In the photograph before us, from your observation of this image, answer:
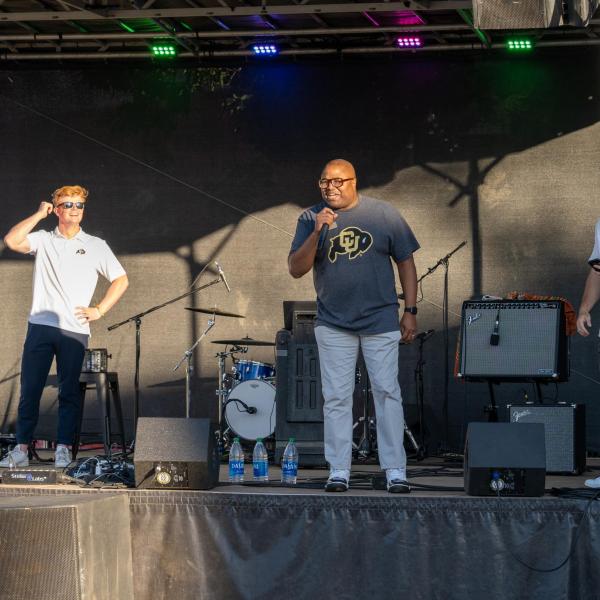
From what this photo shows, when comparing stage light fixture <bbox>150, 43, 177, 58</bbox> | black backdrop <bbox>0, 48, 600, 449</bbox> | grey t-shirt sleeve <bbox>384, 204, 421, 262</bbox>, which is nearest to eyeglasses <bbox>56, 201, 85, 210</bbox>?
grey t-shirt sleeve <bbox>384, 204, 421, 262</bbox>

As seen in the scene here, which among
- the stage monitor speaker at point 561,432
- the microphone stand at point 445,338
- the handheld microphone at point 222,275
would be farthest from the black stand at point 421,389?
the handheld microphone at point 222,275

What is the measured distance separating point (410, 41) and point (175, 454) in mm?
5027

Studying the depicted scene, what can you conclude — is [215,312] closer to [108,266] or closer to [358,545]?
[108,266]

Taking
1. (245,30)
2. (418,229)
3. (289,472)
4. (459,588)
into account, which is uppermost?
(245,30)

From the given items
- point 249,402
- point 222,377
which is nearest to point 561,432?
point 249,402

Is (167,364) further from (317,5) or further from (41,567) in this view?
(41,567)

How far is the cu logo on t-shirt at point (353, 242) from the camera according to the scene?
5.40m

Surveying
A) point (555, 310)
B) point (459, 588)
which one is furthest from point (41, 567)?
point (555, 310)

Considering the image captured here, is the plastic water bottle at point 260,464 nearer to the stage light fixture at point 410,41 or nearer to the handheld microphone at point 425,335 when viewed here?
the handheld microphone at point 425,335

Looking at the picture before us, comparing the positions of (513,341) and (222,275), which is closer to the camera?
(513,341)

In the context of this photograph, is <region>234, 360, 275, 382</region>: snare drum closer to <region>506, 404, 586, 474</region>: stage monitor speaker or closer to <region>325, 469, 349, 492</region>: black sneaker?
<region>506, 404, 586, 474</region>: stage monitor speaker

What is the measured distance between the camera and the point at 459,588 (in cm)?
482

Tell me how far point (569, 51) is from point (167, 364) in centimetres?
453

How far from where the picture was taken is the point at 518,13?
5117 mm
